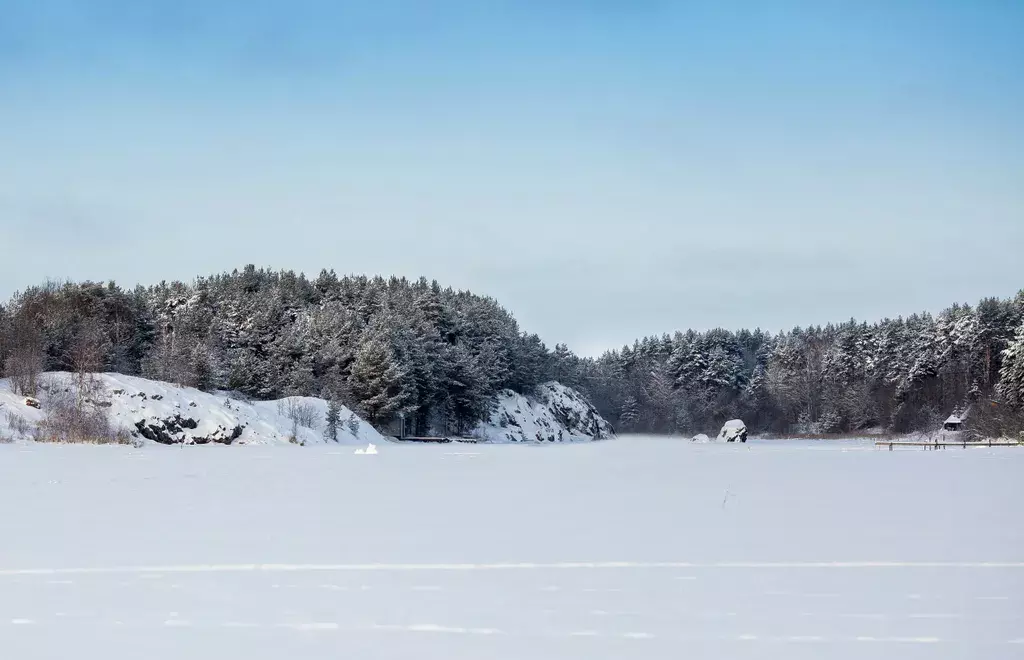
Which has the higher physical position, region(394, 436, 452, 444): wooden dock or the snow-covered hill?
the snow-covered hill

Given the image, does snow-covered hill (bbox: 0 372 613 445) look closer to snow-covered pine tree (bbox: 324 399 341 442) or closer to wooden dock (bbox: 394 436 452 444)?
snow-covered pine tree (bbox: 324 399 341 442)

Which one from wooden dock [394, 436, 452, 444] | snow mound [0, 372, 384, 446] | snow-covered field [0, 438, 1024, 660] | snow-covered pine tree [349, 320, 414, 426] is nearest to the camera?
snow-covered field [0, 438, 1024, 660]

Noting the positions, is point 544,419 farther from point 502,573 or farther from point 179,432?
point 502,573

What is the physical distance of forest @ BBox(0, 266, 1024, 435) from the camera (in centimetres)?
5781

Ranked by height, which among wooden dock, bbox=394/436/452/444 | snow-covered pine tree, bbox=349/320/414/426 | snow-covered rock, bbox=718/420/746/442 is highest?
snow-covered pine tree, bbox=349/320/414/426

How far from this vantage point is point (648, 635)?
260 inches

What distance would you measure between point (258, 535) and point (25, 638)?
4.94 metres

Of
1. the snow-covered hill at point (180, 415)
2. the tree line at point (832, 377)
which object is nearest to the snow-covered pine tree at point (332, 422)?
the snow-covered hill at point (180, 415)

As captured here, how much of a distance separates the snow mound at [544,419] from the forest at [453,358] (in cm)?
155

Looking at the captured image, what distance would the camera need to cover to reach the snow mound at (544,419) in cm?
7843

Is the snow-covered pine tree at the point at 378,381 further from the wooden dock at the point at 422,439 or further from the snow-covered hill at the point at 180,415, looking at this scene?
the snow-covered hill at the point at 180,415

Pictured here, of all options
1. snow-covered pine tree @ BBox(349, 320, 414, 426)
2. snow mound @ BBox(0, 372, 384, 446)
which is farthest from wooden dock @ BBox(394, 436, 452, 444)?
snow mound @ BBox(0, 372, 384, 446)

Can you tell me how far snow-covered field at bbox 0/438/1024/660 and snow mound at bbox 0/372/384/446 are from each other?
22.6m

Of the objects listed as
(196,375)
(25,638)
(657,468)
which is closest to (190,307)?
(196,375)
